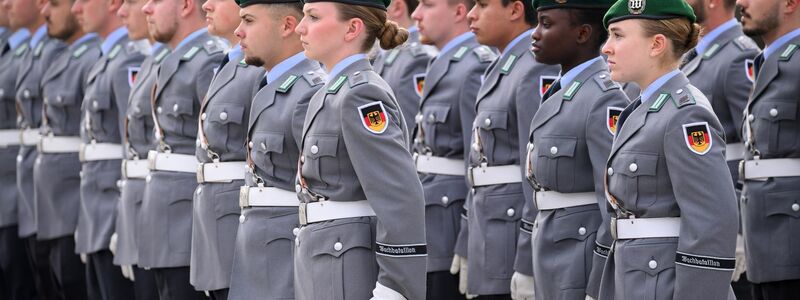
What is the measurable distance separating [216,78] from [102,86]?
2072mm

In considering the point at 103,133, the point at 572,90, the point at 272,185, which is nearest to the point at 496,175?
Answer: the point at 572,90

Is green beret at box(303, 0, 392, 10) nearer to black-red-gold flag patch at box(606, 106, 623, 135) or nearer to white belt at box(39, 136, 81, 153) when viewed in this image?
black-red-gold flag patch at box(606, 106, 623, 135)

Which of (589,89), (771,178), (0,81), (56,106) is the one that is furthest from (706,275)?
(0,81)

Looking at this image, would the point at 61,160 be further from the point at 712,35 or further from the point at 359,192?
the point at 359,192

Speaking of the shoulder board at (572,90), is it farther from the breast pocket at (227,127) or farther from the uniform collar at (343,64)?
the breast pocket at (227,127)

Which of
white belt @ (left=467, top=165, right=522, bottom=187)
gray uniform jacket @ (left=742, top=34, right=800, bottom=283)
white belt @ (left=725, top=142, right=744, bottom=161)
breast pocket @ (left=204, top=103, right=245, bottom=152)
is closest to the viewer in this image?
breast pocket @ (left=204, top=103, right=245, bottom=152)

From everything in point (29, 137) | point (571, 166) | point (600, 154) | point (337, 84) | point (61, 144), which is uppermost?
point (337, 84)

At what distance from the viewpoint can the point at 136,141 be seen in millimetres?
8117

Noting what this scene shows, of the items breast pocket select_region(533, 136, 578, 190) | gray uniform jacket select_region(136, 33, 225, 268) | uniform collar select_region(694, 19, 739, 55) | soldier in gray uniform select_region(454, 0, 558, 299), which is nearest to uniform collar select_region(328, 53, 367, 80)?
breast pocket select_region(533, 136, 578, 190)

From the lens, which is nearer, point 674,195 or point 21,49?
point 674,195

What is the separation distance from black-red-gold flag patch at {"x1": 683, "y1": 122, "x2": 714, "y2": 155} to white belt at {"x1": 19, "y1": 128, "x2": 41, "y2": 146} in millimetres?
6106

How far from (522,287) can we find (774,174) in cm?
131

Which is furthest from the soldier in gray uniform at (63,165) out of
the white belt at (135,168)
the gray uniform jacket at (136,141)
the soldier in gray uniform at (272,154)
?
the soldier in gray uniform at (272,154)

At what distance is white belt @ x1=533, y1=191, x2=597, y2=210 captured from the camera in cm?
639
